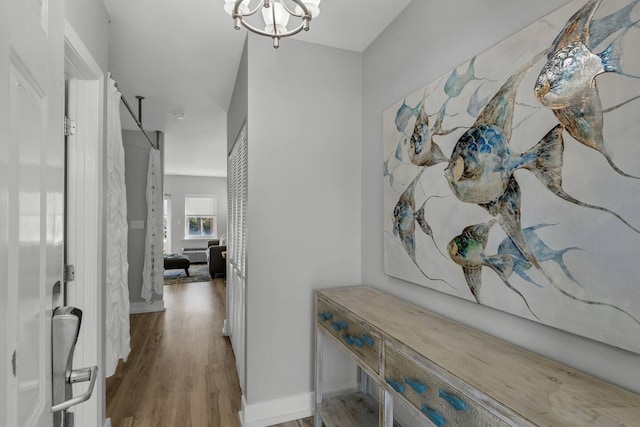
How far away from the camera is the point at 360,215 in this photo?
2414mm

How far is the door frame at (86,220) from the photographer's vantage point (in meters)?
1.66

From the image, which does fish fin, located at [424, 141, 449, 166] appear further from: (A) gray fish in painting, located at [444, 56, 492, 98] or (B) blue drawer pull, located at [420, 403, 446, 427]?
(B) blue drawer pull, located at [420, 403, 446, 427]

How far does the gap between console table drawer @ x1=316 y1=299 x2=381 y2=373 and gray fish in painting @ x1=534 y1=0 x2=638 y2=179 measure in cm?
105

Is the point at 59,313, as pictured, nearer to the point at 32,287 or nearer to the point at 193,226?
the point at 32,287

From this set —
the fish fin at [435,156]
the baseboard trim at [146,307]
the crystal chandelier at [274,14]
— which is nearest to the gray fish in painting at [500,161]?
the fish fin at [435,156]

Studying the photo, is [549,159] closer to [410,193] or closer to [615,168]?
[615,168]

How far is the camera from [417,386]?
1.15 m

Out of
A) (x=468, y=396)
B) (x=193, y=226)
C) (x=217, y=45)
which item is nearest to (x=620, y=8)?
(x=468, y=396)

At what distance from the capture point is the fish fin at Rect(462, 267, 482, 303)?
1385mm

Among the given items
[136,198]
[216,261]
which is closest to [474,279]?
[136,198]

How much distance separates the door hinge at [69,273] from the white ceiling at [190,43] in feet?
5.02

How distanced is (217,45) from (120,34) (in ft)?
2.10

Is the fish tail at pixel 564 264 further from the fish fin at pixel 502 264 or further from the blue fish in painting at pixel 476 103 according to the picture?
the blue fish in painting at pixel 476 103

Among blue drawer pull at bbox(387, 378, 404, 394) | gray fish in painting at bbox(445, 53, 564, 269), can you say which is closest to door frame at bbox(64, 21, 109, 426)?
blue drawer pull at bbox(387, 378, 404, 394)
